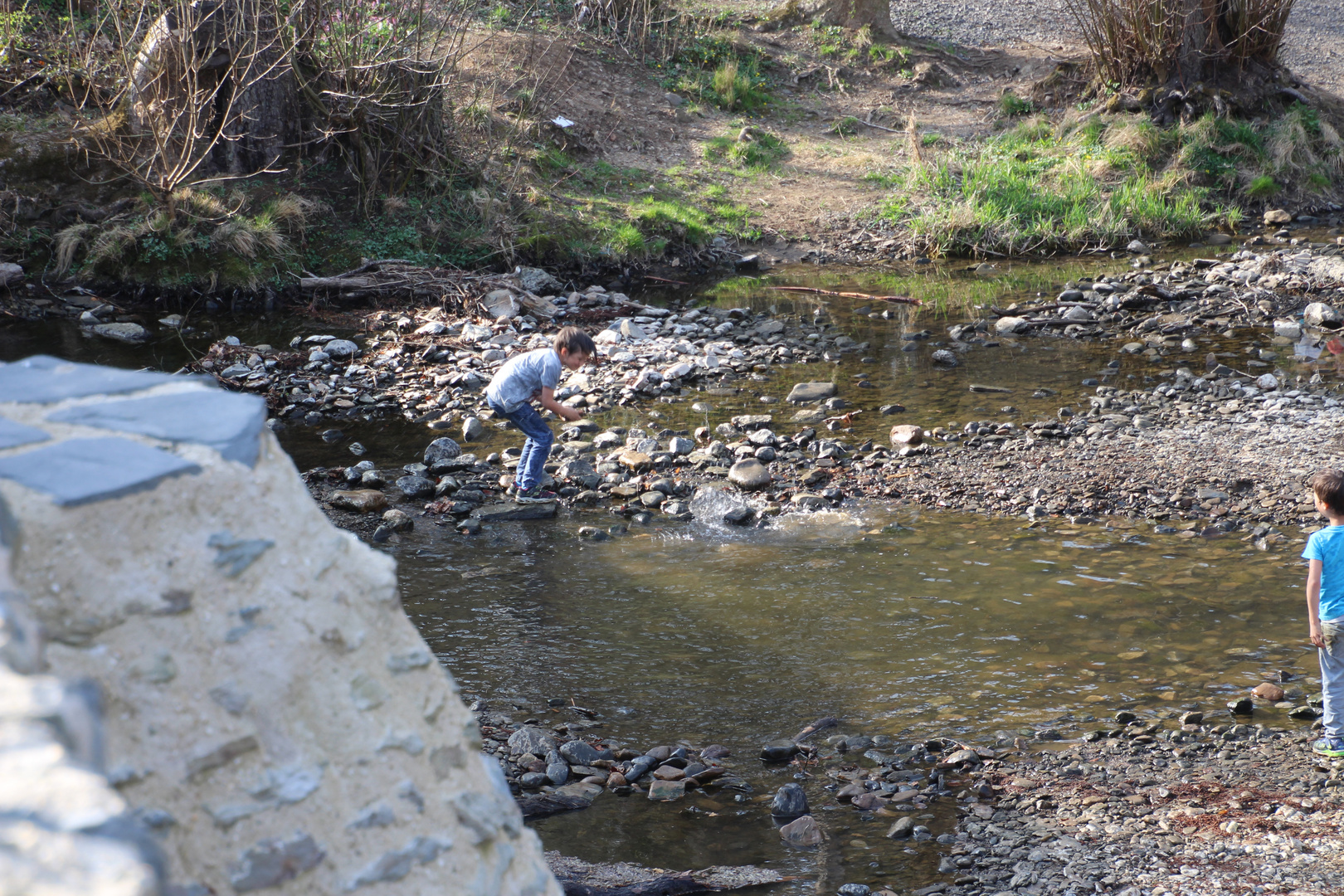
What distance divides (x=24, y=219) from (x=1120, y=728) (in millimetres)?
11389

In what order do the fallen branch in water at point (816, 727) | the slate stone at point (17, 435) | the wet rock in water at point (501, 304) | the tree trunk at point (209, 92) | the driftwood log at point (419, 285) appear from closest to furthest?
1. the slate stone at point (17, 435)
2. the fallen branch in water at point (816, 727)
3. the tree trunk at point (209, 92)
4. the wet rock in water at point (501, 304)
5. the driftwood log at point (419, 285)

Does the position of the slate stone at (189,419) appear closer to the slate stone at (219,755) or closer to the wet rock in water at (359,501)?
the slate stone at (219,755)

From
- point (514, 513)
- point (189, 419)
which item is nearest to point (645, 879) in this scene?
point (189, 419)

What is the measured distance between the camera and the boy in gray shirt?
6.45 meters

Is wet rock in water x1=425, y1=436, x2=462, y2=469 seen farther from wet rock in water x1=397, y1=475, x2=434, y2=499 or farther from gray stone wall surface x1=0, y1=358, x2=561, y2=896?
gray stone wall surface x1=0, y1=358, x2=561, y2=896

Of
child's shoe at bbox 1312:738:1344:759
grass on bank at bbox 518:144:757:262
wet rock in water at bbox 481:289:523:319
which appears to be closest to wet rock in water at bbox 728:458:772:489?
child's shoe at bbox 1312:738:1344:759

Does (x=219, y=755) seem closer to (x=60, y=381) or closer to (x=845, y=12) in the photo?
(x=60, y=381)

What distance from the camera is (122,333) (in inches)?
378

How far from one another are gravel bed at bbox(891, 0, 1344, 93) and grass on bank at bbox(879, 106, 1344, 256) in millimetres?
5700

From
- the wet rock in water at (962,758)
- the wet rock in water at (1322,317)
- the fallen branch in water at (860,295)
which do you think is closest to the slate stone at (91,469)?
the wet rock in water at (962,758)

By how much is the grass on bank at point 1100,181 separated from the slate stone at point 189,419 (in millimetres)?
12271

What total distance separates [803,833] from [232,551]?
2.35 metres

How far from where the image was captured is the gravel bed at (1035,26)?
19.4m

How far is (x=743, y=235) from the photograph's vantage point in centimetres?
1354
